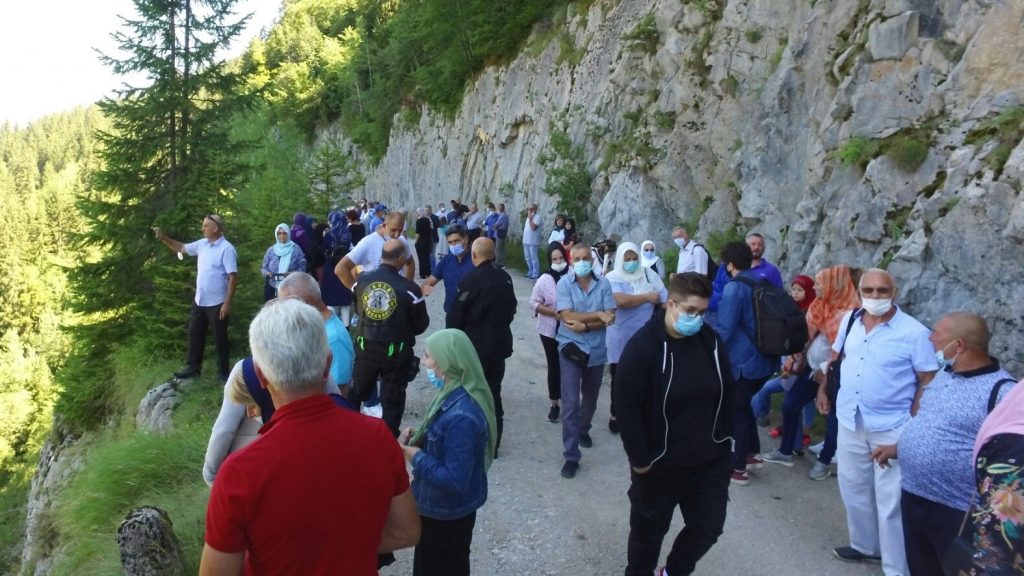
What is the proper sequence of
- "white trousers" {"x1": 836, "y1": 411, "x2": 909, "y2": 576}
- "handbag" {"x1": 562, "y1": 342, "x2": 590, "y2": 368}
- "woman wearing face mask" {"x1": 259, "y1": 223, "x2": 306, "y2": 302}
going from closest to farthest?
"white trousers" {"x1": 836, "y1": 411, "x2": 909, "y2": 576} → "handbag" {"x1": 562, "y1": 342, "x2": 590, "y2": 368} → "woman wearing face mask" {"x1": 259, "y1": 223, "x2": 306, "y2": 302}

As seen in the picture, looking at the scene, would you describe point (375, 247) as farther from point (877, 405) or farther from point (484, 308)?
point (877, 405)

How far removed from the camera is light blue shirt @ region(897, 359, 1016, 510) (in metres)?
3.19

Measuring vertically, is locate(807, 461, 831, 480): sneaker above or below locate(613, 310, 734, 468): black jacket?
below

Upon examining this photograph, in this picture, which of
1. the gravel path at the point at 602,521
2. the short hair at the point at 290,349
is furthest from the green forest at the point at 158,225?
the short hair at the point at 290,349

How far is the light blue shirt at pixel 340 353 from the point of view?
441 cm

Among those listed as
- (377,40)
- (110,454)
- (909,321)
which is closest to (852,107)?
(909,321)

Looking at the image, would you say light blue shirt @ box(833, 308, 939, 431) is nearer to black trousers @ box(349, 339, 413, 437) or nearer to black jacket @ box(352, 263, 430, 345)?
black jacket @ box(352, 263, 430, 345)

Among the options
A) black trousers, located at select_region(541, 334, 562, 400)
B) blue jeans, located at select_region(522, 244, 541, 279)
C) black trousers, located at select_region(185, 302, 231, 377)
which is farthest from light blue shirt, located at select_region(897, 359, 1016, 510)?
blue jeans, located at select_region(522, 244, 541, 279)

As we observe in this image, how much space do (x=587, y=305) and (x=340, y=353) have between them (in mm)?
2610

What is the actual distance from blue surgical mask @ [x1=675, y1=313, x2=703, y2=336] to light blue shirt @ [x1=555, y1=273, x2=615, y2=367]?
2475 millimetres

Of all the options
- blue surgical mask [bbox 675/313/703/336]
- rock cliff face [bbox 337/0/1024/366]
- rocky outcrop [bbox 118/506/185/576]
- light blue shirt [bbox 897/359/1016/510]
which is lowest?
rocky outcrop [bbox 118/506/185/576]

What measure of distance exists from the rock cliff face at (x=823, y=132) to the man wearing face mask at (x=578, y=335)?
148 inches

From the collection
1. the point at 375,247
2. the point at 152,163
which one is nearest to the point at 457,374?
the point at 375,247

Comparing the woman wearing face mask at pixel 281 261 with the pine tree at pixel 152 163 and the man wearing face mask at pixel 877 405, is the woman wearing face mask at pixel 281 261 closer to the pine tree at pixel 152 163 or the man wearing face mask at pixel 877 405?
the pine tree at pixel 152 163
